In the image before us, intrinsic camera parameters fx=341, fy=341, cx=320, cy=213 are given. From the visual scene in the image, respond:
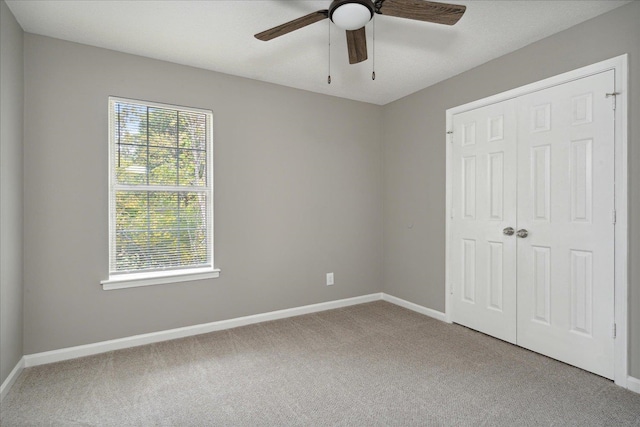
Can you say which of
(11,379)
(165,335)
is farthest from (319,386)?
(11,379)

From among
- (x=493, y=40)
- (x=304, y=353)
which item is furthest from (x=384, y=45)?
(x=304, y=353)

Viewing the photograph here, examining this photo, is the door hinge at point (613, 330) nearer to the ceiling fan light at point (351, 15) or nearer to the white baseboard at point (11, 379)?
the ceiling fan light at point (351, 15)

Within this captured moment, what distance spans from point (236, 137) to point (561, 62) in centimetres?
283

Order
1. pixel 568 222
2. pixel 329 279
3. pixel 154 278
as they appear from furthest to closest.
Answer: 1. pixel 329 279
2. pixel 154 278
3. pixel 568 222

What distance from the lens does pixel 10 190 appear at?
2307mm

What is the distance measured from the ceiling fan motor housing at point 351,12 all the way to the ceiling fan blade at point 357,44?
5.4 inches

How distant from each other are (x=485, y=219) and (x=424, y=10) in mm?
2029

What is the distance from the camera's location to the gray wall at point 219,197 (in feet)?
8.66

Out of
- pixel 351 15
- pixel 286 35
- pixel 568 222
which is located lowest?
pixel 568 222

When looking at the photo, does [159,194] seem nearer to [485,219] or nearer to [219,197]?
[219,197]

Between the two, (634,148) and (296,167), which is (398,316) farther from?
(634,148)

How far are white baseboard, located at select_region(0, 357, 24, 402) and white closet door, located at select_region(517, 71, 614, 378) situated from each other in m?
3.78

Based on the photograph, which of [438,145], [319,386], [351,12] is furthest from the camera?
[438,145]

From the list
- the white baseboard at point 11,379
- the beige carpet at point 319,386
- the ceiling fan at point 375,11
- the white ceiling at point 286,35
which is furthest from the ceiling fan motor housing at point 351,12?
the white baseboard at point 11,379
